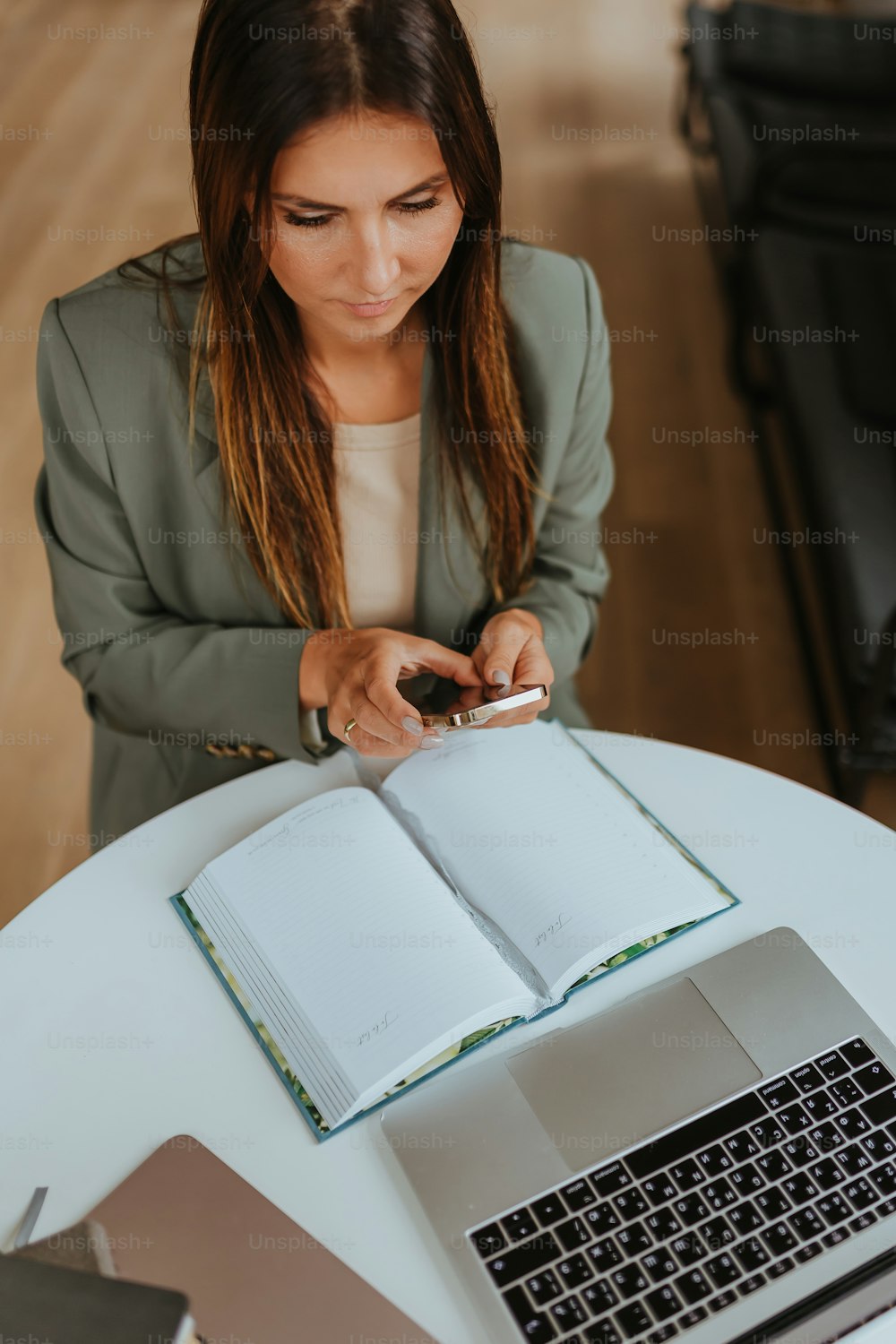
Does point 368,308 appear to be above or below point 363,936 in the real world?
above

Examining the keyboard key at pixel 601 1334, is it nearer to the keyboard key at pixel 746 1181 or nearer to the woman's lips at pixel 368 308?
the keyboard key at pixel 746 1181

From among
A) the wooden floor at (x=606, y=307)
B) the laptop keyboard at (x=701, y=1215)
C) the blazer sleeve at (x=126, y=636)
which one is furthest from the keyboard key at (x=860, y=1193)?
the wooden floor at (x=606, y=307)

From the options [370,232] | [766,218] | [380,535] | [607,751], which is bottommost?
[607,751]

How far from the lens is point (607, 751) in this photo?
116cm

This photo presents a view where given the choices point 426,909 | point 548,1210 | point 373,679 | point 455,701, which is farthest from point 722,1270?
point 455,701

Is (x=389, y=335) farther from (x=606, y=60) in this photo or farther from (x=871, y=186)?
(x=606, y=60)

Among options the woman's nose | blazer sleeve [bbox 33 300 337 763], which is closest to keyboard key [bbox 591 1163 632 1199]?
blazer sleeve [bbox 33 300 337 763]

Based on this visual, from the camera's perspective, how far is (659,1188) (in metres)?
0.82

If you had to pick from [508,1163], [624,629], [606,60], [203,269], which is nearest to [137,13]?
[606,60]

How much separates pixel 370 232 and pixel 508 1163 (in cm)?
75

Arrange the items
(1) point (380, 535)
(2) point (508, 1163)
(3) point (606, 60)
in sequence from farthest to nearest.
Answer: (3) point (606, 60), (1) point (380, 535), (2) point (508, 1163)

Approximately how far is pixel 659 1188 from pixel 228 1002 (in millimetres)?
378

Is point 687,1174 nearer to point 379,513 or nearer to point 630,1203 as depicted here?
point 630,1203

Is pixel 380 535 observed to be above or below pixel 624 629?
above
